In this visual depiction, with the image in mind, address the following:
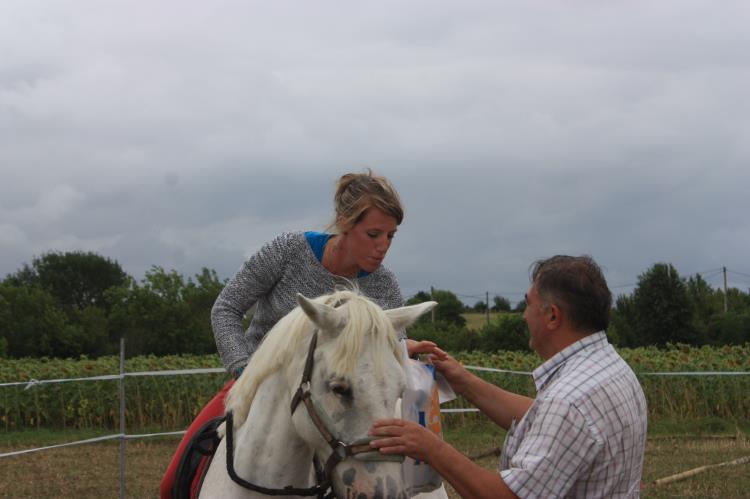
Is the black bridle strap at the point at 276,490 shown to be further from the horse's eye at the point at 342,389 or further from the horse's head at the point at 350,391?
the horse's eye at the point at 342,389

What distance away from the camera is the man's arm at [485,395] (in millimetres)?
3312

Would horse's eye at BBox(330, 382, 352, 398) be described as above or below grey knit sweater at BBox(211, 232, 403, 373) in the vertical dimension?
below

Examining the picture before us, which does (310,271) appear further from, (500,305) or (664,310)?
(500,305)

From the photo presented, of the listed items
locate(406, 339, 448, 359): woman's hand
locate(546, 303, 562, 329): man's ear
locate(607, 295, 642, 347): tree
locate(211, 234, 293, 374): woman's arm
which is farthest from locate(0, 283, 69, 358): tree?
locate(546, 303, 562, 329): man's ear

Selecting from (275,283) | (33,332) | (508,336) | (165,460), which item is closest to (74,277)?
(33,332)

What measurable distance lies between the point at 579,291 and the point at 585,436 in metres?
0.44

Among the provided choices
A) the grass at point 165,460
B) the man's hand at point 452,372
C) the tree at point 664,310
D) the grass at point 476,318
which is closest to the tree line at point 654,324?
the tree at point 664,310

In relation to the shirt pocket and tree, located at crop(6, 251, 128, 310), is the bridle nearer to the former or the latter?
the shirt pocket

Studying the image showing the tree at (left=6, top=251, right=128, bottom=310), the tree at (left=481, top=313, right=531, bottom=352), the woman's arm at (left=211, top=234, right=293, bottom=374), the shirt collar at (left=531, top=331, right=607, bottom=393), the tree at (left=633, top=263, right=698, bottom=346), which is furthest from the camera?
the tree at (left=6, top=251, right=128, bottom=310)

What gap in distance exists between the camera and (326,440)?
269 cm

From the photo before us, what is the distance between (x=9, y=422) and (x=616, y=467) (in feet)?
52.6

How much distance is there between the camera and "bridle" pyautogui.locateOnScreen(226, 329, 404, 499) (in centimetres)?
257

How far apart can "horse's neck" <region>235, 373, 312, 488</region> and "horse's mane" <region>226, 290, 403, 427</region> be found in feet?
0.20

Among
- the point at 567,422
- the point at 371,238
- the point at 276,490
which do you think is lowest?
the point at 276,490
